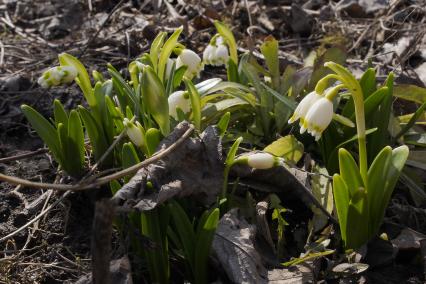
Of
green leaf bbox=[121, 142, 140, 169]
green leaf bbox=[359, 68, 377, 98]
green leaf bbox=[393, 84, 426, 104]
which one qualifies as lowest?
green leaf bbox=[393, 84, 426, 104]

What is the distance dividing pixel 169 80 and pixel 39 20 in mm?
2099

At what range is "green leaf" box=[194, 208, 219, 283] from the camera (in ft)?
5.66

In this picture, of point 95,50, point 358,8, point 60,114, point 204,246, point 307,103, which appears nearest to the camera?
point 204,246

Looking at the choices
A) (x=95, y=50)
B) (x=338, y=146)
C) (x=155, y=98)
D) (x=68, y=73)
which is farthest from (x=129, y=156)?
(x=95, y=50)

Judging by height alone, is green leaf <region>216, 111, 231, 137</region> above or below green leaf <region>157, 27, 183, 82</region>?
below

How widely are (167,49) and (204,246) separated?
92 cm

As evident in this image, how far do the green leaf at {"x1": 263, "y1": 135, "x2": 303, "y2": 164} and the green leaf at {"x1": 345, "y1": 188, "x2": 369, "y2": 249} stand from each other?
0.44m

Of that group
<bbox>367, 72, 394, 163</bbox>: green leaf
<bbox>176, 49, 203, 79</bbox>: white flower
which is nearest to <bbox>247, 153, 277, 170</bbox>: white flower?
<bbox>367, 72, 394, 163</bbox>: green leaf

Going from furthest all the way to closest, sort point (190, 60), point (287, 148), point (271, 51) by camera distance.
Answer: point (271, 51) < point (190, 60) < point (287, 148)

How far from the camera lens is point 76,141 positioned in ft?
7.35

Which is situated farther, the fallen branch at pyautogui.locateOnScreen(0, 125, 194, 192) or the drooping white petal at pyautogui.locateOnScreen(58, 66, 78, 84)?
the drooping white petal at pyautogui.locateOnScreen(58, 66, 78, 84)

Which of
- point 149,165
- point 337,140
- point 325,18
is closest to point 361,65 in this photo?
point 325,18

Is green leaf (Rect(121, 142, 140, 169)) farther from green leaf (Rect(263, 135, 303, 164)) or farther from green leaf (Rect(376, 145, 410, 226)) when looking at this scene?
green leaf (Rect(376, 145, 410, 226))

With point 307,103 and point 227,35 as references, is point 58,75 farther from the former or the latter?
point 307,103
